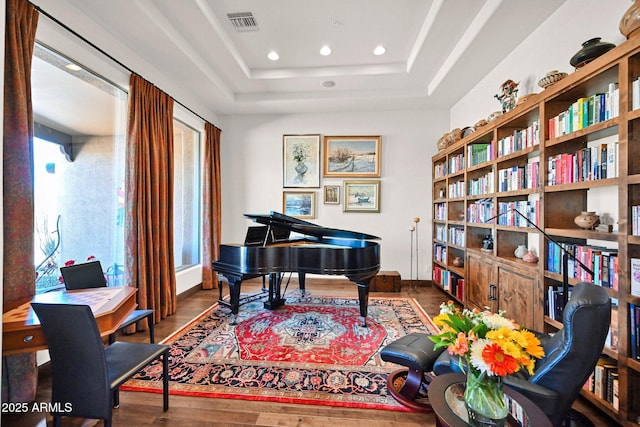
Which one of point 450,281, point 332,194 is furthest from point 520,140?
point 332,194

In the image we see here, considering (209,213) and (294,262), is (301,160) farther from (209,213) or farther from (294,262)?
(294,262)

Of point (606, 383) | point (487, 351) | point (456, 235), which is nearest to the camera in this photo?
point (487, 351)

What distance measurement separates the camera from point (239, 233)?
5230 millimetres

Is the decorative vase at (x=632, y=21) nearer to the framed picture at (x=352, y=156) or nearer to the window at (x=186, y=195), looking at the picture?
the framed picture at (x=352, y=156)

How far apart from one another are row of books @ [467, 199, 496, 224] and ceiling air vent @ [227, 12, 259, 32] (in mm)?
3356

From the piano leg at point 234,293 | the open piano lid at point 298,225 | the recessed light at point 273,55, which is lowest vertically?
the piano leg at point 234,293

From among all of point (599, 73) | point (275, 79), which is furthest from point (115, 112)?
point (599, 73)

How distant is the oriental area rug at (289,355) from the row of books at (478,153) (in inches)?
81.8

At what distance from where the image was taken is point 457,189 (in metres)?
3.97

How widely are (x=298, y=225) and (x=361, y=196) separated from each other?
191cm

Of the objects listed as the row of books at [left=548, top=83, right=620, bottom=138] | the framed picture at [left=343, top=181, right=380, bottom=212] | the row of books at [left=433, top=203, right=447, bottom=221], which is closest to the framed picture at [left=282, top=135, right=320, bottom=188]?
the framed picture at [left=343, top=181, right=380, bottom=212]

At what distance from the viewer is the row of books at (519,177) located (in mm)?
2427

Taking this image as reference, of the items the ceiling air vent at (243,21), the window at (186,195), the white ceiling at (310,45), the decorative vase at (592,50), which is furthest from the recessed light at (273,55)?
the decorative vase at (592,50)

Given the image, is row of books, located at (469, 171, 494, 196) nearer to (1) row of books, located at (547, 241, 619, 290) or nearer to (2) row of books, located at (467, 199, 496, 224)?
(2) row of books, located at (467, 199, 496, 224)
